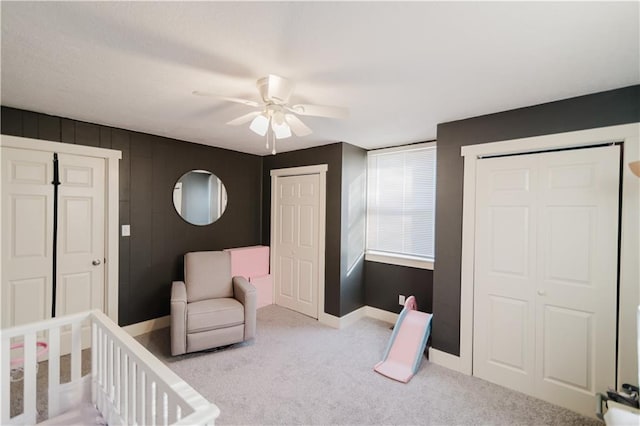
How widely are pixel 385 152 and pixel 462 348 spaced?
235cm

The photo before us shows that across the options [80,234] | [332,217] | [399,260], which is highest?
[332,217]

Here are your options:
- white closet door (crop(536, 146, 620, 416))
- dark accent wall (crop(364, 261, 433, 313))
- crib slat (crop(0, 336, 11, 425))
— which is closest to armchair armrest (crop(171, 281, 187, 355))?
crib slat (crop(0, 336, 11, 425))

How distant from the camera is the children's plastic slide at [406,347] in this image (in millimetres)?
2549

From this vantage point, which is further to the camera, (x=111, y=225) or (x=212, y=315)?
(x=111, y=225)

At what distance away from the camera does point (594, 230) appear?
2025 millimetres

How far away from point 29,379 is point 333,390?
74.9 inches

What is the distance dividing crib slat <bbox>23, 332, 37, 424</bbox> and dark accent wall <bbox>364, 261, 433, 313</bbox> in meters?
3.23

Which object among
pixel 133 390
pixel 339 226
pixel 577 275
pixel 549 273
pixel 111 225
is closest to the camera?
pixel 133 390

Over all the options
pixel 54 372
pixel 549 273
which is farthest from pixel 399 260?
pixel 54 372

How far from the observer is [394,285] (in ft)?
12.1

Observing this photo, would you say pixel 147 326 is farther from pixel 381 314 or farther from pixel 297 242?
pixel 381 314

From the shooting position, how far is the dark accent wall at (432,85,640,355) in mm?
2217

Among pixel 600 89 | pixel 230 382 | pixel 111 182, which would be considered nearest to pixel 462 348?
pixel 230 382

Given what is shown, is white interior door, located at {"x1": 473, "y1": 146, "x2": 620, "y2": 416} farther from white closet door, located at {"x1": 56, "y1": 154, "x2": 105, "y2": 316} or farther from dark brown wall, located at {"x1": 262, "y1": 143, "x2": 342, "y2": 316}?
white closet door, located at {"x1": 56, "y1": 154, "x2": 105, "y2": 316}
